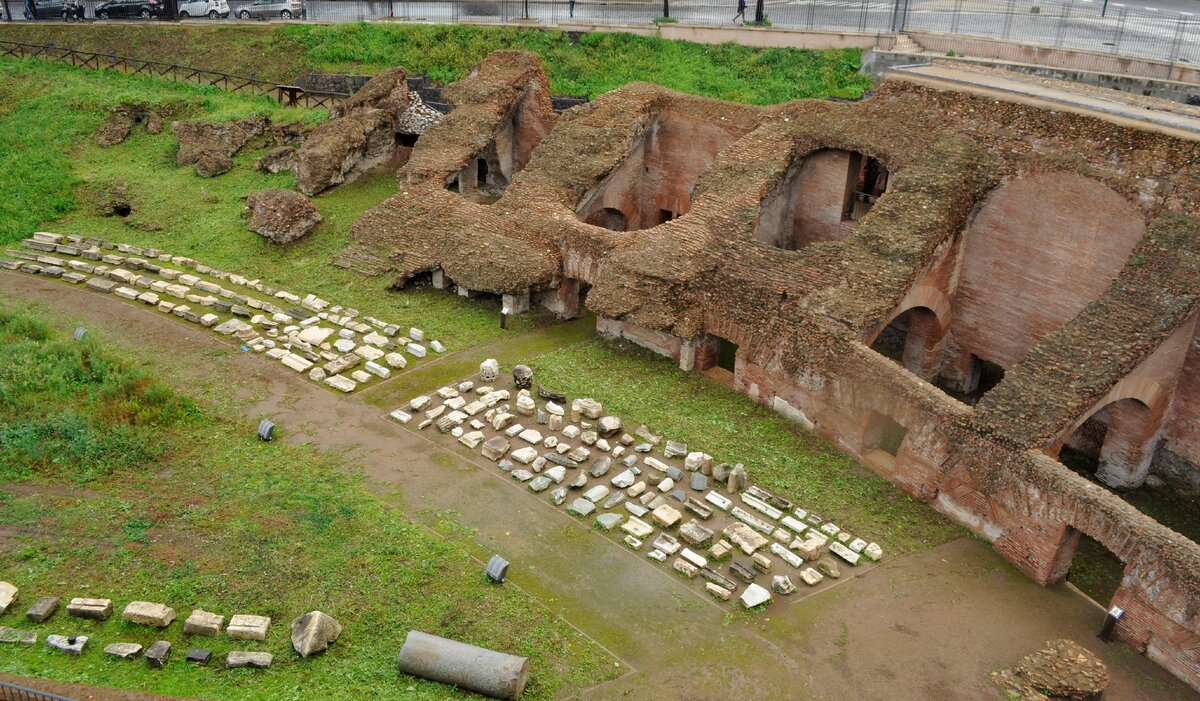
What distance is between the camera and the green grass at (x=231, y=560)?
1087 cm

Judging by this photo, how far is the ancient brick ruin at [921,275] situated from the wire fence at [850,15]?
8.31 meters

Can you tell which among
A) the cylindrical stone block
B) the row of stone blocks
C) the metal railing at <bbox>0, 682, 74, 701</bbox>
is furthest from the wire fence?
the metal railing at <bbox>0, 682, 74, 701</bbox>

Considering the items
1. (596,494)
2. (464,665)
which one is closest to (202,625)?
(464,665)

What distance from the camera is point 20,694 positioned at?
10.0 meters

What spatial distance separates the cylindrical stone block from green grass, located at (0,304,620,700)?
22cm

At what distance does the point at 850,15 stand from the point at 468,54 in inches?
469

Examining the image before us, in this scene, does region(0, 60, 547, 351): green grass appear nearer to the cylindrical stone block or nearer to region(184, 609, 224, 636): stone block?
region(184, 609, 224, 636): stone block

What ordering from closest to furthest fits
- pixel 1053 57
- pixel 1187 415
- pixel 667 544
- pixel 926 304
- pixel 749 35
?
pixel 667 544, pixel 1187 415, pixel 926 304, pixel 1053 57, pixel 749 35

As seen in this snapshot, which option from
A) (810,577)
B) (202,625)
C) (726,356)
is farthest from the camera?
(726,356)

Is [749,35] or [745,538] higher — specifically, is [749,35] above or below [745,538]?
above

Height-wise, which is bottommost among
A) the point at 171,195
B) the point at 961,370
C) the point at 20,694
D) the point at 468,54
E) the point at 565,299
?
the point at 20,694

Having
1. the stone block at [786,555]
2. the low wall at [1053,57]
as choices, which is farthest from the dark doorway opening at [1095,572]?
the low wall at [1053,57]

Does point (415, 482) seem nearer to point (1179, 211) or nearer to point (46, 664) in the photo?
point (46, 664)

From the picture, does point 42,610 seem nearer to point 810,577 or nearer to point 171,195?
point 810,577
